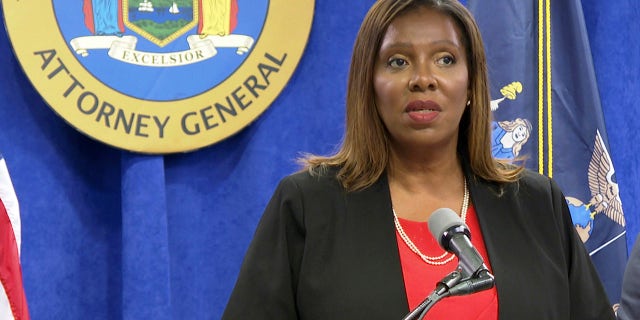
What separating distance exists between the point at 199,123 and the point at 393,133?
1215 millimetres

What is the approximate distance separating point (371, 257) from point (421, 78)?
1.12ft

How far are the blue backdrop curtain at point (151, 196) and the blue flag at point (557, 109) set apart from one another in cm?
52

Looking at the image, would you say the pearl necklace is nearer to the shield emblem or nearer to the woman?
the woman

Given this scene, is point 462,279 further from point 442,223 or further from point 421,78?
point 421,78

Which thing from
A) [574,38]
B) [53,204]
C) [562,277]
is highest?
[574,38]

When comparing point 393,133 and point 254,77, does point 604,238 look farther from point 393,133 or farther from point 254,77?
point 393,133

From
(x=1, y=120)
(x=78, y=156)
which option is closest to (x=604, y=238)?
(x=78, y=156)

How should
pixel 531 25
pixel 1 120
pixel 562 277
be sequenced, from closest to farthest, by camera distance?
pixel 562 277
pixel 1 120
pixel 531 25

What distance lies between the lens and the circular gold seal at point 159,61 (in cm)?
274

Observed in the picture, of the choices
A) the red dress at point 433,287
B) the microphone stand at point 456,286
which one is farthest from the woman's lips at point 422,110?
the microphone stand at point 456,286

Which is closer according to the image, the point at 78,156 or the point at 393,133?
the point at 393,133

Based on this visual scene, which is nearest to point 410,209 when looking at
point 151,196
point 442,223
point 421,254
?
point 421,254

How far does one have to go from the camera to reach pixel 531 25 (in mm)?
2967

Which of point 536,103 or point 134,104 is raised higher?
point 536,103
